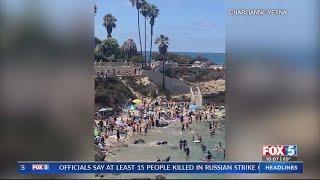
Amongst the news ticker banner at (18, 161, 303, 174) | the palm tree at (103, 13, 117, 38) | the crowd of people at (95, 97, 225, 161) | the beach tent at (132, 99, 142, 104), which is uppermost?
the palm tree at (103, 13, 117, 38)

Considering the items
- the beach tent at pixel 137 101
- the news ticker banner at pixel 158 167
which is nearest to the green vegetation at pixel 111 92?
the beach tent at pixel 137 101

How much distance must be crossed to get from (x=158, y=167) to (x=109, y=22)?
3.70ft

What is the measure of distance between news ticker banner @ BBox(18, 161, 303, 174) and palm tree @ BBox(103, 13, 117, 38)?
0.97m

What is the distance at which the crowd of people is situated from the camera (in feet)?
15.3

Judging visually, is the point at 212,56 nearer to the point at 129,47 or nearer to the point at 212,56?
the point at 212,56

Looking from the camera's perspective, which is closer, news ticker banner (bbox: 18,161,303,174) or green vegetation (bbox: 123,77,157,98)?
news ticker banner (bbox: 18,161,303,174)

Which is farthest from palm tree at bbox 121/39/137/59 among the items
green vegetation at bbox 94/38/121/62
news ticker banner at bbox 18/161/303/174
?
news ticker banner at bbox 18/161/303/174

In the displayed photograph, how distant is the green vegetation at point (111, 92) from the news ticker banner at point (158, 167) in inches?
17.7

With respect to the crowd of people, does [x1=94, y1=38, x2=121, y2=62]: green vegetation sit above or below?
above

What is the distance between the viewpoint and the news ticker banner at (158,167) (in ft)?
15.0

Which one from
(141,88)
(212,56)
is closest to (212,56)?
(212,56)

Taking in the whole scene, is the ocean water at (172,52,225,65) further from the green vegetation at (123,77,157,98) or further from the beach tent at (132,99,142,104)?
the beach tent at (132,99,142,104)

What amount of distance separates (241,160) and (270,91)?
55 centimetres

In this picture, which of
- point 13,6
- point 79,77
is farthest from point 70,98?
point 13,6
